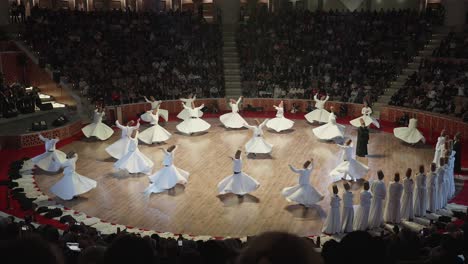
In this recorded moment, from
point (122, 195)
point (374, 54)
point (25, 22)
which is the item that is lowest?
point (122, 195)

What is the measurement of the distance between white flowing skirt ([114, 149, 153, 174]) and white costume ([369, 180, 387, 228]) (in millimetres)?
6253

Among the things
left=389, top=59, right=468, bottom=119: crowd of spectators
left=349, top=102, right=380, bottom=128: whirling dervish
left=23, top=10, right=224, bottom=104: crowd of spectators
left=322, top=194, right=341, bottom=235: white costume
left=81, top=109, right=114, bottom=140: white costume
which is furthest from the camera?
left=23, top=10, right=224, bottom=104: crowd of spectators

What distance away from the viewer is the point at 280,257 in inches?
54.1

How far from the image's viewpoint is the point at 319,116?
1908cm

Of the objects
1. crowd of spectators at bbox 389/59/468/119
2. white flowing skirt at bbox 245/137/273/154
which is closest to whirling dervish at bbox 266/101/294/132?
white flowing skirt at bbox 245/137/273/154

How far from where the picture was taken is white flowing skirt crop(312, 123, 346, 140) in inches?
645

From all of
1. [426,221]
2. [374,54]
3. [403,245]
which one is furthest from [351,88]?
[403,245]

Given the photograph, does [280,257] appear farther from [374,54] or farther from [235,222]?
[374,54]

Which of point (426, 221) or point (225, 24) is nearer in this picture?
point (426, 221)

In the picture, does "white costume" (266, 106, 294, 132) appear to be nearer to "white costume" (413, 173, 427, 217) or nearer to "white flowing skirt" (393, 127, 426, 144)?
"white flowing skirt" (393, 127, 426, 144)

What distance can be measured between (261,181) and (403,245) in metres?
8.21

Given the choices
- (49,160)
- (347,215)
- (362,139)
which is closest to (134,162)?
(49,160)

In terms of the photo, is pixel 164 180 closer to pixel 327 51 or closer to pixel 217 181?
pixel 217 181

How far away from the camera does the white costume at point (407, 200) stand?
30.5ft
